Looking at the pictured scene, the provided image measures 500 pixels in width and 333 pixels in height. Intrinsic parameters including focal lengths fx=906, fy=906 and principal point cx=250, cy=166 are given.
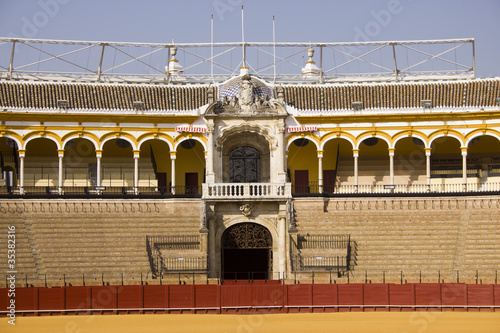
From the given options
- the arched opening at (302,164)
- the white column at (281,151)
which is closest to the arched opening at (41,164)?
the white column at (281,151)

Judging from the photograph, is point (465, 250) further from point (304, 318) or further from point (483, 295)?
point (304, 318)

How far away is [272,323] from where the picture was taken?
44.5 m

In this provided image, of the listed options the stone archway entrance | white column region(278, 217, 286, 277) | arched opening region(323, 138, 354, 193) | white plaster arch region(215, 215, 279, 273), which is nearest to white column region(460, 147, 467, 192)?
arched opening region(323, 138, 354, 193)

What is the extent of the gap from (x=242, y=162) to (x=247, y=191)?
215 inches

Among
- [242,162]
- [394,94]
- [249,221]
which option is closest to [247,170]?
[242,162]

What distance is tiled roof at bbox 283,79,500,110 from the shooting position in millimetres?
60562

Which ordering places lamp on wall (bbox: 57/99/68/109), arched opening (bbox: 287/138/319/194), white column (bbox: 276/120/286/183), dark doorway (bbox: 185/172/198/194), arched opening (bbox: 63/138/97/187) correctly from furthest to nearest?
dark doorway (bbox: 185/172/198/194), arched opening (bbox: 287/138/319/194), arched opening (bbox: 63/138/97/187), lamp on wall (bbox: 57/99/68/109), white column (bbox: 276/120/286/183)

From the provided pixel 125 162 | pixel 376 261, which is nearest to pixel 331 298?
pixel 376 261

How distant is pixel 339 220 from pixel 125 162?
53.2ft

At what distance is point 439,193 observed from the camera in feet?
188

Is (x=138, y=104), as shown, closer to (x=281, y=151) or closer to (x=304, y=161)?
(x=281, y=151)

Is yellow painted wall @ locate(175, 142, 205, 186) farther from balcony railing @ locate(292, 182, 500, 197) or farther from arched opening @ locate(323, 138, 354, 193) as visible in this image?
arched opening @ locate(323, 138, 354, 193)

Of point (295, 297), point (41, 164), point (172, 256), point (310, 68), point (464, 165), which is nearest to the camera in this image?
point (295, 297)

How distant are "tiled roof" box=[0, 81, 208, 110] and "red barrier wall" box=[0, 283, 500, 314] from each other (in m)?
16.9
